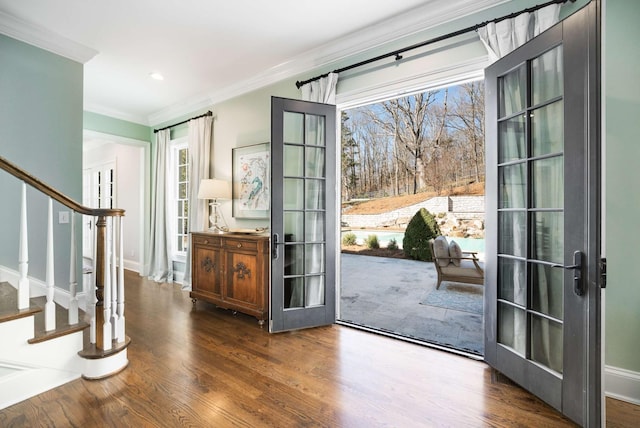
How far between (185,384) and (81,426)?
1.85ft

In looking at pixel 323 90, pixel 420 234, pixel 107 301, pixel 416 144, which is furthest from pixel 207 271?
pixel 416 144

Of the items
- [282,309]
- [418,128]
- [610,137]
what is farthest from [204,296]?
[418,128]

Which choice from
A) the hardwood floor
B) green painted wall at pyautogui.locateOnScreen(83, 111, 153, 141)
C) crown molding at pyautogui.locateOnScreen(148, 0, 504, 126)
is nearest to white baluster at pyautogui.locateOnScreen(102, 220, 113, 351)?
the hardwood floor

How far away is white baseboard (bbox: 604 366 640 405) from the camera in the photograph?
1.90m

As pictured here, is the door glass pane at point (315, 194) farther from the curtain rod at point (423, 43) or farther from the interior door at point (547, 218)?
the interior door at point (547, 218)

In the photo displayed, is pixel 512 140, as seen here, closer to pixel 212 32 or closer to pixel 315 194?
pixel 315 194

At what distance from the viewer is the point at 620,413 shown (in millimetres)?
Result: 1792

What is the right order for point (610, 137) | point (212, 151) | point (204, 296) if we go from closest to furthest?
point (610, 137) < point (204, 296) < point (212, 151)

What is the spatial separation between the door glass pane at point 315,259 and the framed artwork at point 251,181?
3.31 feet

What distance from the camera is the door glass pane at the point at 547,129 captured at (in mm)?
1809

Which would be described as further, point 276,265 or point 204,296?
point 204,296

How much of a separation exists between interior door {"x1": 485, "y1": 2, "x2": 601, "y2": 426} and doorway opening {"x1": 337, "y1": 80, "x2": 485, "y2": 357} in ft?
5.91

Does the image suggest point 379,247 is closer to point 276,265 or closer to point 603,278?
point 276,265

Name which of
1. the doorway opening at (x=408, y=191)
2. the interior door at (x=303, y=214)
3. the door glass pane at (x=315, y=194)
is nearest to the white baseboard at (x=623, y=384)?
the doorway opening at (x=408, y=191)
